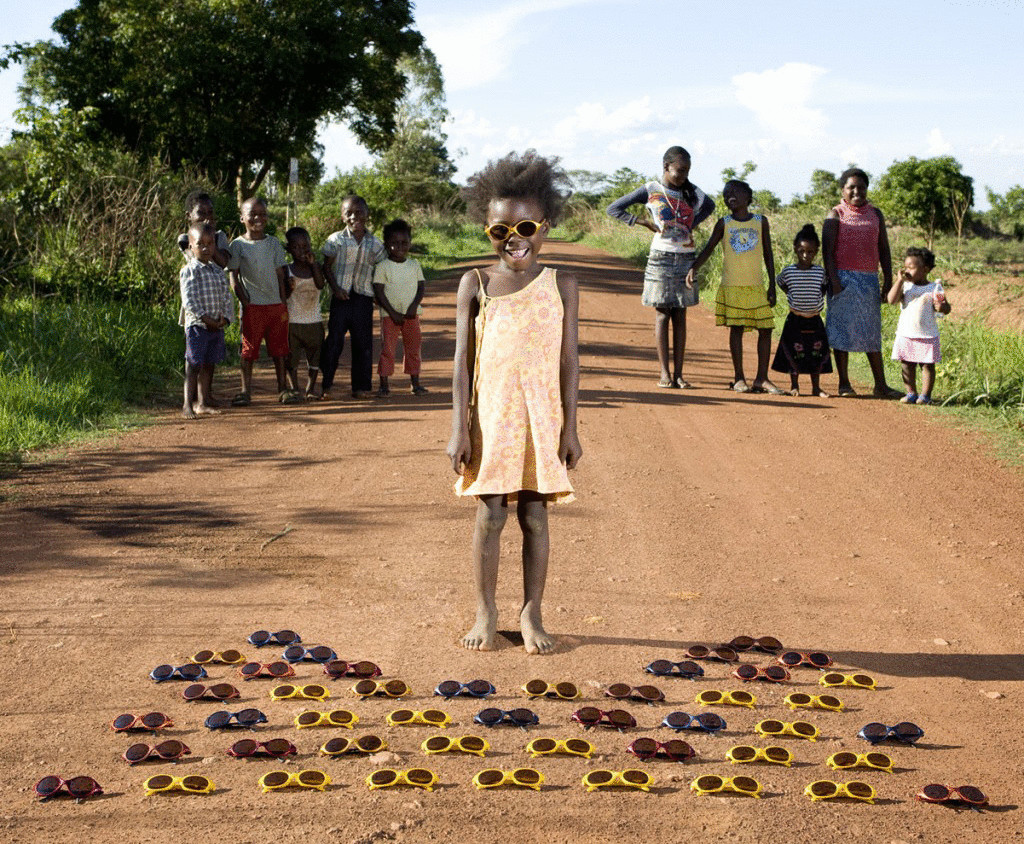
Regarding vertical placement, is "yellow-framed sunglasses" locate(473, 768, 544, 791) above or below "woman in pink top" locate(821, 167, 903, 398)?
below

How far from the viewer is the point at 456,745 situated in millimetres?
3654

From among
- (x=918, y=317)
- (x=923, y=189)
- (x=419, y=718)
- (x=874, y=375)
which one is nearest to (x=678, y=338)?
(x=874, y=375)

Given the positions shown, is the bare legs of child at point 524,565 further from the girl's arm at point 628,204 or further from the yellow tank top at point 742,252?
the yellow tank top at point 742,252

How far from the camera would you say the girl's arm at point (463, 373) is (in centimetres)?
444

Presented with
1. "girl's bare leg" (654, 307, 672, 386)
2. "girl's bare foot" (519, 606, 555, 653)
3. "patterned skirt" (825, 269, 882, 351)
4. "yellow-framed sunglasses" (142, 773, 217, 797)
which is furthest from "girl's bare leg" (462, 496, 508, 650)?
"patterned skirt" (825, 269, 882, 351)

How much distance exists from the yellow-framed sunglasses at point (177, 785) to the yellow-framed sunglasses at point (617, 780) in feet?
3.57

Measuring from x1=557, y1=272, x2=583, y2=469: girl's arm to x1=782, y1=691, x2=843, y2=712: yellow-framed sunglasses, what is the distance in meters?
1.16

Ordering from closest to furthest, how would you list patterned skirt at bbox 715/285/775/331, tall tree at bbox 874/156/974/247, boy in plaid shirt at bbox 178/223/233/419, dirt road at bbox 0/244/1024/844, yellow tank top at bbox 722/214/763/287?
1. dirt road at bbox 0/244/1024/844
2. boy in plaid shirt at bbox 178/223/233/419
3. yellow tank top at bbox 722/214/763/287
4. patterned skirt at bbox 715/285/775/331
5. tall tree at bbox 874/156/974/247

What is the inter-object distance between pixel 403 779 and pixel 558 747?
1.69 ft

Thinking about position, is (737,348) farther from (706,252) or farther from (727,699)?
(727,699)

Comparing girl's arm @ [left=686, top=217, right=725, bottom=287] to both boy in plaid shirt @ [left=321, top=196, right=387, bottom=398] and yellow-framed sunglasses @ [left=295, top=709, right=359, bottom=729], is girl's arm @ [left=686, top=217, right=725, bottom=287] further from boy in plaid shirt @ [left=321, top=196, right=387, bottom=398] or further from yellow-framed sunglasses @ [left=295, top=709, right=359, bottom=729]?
yellow-framed sunglasses @ [left=295, top=709, right=359, bottom=729]

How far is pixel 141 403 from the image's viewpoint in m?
9.62

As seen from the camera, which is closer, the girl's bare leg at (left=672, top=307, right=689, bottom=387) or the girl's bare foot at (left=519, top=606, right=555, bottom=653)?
the girl's bare foot at (left=519, top=606, right=555, bottom=653)

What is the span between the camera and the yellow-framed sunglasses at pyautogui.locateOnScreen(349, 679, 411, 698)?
4.06m
